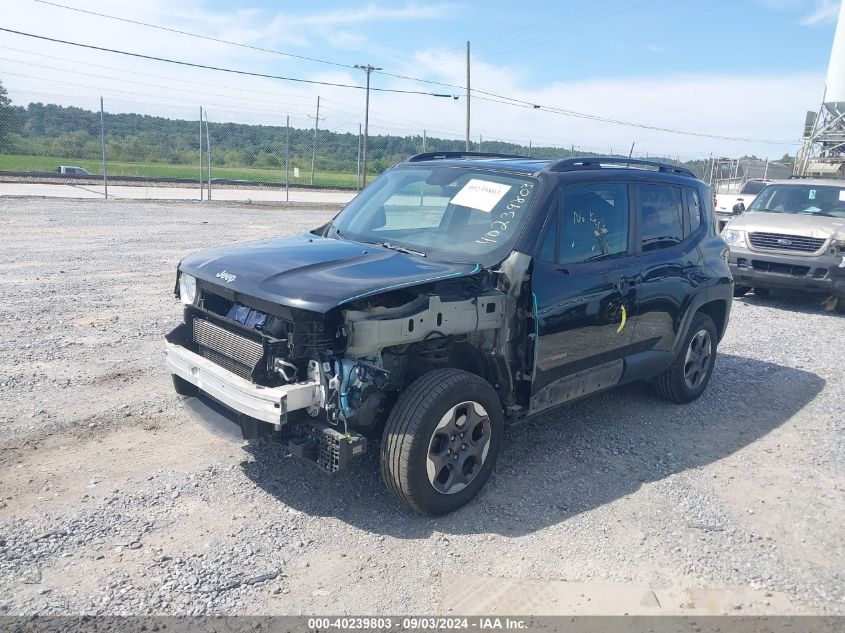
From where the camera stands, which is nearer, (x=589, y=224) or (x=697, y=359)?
(x=589, y=224)

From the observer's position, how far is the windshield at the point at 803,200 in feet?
34.4

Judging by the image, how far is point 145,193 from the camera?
82.7ft

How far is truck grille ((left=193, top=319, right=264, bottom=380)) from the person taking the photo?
3.67 m

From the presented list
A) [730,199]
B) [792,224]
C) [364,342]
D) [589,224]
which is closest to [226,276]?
[364,342]

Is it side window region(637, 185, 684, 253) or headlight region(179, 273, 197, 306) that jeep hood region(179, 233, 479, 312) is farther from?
side window region(637, 185, 684, 253)

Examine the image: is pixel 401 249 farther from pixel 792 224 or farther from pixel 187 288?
pixel 792 224

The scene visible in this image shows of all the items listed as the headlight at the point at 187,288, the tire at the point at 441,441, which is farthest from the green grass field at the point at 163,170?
the tire at the point at 441,441

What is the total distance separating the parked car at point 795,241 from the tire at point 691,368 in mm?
4669

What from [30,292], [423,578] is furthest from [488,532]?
[30,292]

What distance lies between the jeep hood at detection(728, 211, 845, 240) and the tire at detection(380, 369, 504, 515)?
25.5ft

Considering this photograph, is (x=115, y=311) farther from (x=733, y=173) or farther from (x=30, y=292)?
(x=733, y=173)

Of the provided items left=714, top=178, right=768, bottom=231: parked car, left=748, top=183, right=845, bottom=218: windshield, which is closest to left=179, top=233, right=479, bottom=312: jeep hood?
left=748, top=183, right=845, bottom=218: windshield

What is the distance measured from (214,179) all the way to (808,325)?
1335 inches

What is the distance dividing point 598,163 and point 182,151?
26979mm
